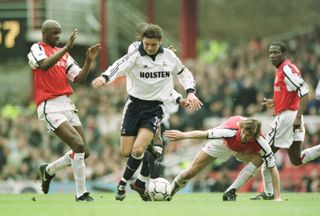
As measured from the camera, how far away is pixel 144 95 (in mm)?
15781

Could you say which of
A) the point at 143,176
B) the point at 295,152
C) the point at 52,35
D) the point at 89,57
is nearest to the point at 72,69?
the point at 52,35

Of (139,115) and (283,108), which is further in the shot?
(283,108)

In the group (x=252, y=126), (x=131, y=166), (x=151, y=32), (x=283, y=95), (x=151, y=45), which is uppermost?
(x=151, y=32)

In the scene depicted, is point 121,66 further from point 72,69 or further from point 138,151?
point 138,151

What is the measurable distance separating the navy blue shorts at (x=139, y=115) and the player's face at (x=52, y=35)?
139 centimetres

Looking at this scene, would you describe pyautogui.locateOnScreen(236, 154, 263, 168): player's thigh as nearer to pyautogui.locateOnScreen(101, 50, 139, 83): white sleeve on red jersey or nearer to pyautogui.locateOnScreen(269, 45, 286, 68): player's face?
pyautogui.locateOnScreen(269, 45, 286, 68): player's face

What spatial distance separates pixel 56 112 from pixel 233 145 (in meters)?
2.53

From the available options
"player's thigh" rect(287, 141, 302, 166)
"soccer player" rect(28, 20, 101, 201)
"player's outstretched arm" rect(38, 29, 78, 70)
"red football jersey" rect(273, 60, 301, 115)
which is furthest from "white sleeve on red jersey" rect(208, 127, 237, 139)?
"player's outstretched arm" rect(38, 29, 78, 70)

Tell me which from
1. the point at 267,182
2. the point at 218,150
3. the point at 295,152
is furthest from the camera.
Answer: the point at 295,152

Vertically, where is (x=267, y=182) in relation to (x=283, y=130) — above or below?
below

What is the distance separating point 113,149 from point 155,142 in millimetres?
9256

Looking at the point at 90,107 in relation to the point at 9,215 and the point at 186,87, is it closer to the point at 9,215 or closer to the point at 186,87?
the point at 186,87

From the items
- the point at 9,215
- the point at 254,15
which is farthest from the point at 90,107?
the point at 254,15

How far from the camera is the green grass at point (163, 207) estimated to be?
13.1m
